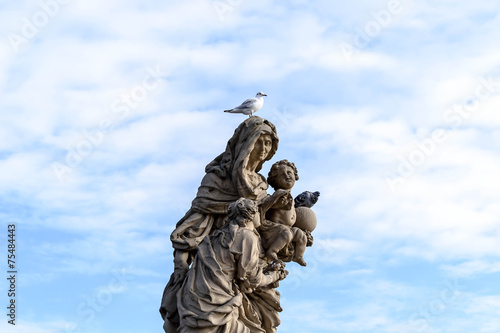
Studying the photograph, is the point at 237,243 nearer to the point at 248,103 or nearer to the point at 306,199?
the point at 306,199

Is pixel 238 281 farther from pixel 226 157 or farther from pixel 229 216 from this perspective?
pixel 226 157

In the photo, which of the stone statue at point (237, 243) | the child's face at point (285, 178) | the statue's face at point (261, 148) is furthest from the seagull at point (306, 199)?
the statue's face at point (261, 148)

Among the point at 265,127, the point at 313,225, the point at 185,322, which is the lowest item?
the point at 185,322

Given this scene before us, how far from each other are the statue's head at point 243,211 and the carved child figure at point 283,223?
732 mm

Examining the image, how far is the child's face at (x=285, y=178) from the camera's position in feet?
45.0

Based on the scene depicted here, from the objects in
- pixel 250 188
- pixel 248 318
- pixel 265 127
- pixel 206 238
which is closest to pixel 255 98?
pixel 265 127

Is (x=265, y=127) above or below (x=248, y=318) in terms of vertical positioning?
above

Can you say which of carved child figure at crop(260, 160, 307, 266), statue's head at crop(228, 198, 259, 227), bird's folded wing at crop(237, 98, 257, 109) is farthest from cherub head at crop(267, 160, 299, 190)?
statue's head at crop(228, 198, 259, 227)

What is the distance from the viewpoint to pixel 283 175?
540 inches

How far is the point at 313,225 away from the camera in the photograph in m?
13.9

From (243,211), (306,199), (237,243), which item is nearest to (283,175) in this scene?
(306,199)

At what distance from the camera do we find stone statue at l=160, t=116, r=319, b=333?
1230 cm

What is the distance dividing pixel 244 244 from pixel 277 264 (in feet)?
2.88

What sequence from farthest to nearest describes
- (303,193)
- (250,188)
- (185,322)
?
(303,193), (250,188), (185,322)
